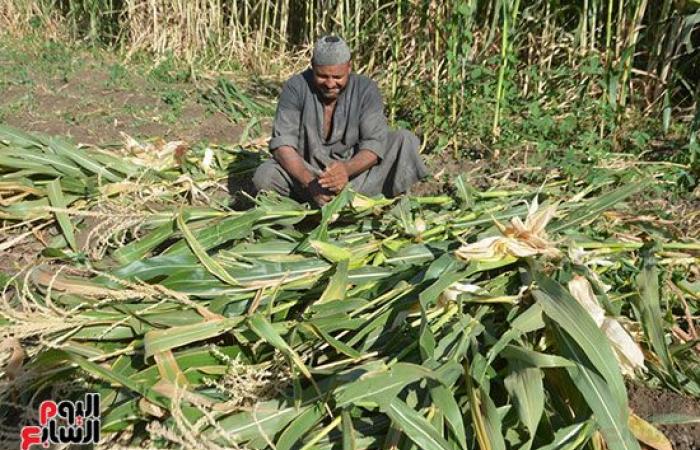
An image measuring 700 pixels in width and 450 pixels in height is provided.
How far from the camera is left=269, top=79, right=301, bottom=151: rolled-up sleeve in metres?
3.46

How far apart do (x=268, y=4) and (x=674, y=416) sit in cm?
560

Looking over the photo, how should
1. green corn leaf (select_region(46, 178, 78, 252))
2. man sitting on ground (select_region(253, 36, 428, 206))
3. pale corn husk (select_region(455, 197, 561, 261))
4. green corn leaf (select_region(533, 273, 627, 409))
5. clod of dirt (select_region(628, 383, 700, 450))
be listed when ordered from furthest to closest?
1. man sitting on ground (select_region(253, 36, 428, 206))
2. green corn leaf (select_region(46, 178, 78, 252))
3. pale corn husk (select_region(455, 197, 561, 261))
4. clod of dirt (select_region(628, 383, 700, 450))
5. green corn leaf (select_region(533, 273, 627, 409))

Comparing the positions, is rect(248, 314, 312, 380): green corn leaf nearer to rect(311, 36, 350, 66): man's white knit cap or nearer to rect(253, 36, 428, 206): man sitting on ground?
rect(253, 36, 428, 206): man sitting on ground

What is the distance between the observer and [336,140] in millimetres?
3566

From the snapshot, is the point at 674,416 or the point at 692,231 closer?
the point at 674,416

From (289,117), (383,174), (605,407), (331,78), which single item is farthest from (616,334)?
(289,117)

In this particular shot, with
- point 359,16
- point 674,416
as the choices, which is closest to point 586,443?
point 674,416

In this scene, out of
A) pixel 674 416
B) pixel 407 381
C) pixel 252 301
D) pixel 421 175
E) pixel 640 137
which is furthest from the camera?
pixel 640 137

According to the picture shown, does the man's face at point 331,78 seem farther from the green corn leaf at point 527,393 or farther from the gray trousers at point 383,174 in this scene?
the green corn leaf at point 527,393

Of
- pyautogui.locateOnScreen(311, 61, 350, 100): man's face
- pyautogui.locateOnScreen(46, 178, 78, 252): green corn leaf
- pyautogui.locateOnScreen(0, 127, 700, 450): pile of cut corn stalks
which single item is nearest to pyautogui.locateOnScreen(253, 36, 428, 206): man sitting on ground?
pyautogui.locateOnScreen(311, 61, 350, 100): man's face

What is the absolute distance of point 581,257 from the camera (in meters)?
2.30

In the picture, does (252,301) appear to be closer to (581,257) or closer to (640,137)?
(581,257)

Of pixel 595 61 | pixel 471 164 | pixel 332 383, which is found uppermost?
pixel 595 61

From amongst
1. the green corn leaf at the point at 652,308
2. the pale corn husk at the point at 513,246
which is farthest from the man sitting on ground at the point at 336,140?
the green corn leaf at the point at 652,308
